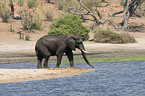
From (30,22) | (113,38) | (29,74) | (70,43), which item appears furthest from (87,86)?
(30,22)

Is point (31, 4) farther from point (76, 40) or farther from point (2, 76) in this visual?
point (2, 76)

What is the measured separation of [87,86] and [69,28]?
21928 mm

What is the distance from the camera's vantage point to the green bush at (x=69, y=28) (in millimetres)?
34781

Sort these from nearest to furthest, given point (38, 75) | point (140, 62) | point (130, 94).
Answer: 1. point (130, 94)
2. point (38, 75)
3. point (140, 62)

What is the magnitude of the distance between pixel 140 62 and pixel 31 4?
100ft

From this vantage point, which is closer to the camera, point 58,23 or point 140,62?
point 140,62

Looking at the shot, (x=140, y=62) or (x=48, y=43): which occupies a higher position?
(x=48, y=43)

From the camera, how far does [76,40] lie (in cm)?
1839

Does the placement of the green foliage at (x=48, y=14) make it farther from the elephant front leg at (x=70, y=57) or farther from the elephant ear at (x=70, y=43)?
the elephant ear at (x=70, y=43)

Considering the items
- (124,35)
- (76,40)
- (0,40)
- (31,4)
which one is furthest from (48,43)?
(31,4)

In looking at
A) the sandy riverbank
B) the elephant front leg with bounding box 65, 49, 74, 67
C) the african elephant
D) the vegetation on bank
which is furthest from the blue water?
the vegetation on bank

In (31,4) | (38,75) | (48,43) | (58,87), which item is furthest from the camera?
(31,4)

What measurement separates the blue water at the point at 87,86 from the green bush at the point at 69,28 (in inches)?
676

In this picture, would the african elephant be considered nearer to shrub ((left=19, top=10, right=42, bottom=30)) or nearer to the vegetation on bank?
the vegetation on bank
